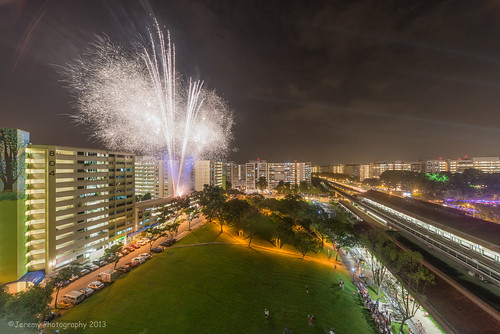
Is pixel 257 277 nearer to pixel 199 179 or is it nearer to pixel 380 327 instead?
pixel 380 327

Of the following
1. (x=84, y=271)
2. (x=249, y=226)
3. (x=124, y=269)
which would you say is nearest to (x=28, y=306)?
(x=124, y=269)

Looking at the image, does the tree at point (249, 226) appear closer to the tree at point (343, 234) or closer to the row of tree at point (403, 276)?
the tree at point (343, 234)

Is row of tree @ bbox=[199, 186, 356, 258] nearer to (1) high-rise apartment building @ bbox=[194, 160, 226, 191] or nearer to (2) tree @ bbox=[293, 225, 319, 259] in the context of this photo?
(2) tree @ bbox=[293, 225, 319, 259]

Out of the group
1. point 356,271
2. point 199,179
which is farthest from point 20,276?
point 199,179

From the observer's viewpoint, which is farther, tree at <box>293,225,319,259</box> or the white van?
tree at <box>293,225,319,259</box>

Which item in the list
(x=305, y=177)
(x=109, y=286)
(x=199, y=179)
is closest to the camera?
(x=109, y=286)

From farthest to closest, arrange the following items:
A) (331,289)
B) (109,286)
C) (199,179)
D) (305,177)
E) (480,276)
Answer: (305,177) < (199,179) < (331,289) < (109,286) < (480,276)

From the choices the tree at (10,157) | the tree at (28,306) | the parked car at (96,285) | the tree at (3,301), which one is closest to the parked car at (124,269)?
the parked car at (96,285)

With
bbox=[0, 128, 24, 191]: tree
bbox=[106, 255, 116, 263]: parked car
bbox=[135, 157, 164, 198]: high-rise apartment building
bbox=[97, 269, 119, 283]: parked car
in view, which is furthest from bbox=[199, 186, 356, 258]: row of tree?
bbox=[135, 157, 164, 198]: high-rise apartment building
